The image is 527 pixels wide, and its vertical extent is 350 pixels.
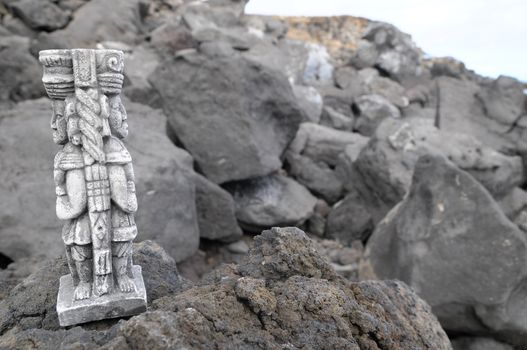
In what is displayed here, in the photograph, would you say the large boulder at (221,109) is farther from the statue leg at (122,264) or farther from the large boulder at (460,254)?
the statue leg at (122,264)

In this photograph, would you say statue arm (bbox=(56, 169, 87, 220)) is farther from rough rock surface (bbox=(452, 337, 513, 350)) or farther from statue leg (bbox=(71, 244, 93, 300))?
rough rock surface (bbox=(452, 337, 513, 350))

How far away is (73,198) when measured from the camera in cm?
295

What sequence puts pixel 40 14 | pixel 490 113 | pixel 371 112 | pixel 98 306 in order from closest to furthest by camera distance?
pixel 98 306
pixel 490 113
pixel 40 14
pixel 371 112

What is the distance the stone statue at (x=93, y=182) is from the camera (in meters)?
2.85

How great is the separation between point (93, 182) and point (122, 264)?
60cm

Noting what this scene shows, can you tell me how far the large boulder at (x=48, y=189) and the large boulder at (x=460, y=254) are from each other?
2.86 m

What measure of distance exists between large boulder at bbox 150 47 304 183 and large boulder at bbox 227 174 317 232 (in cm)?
54

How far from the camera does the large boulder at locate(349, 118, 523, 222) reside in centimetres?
788

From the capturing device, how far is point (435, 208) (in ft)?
18.3

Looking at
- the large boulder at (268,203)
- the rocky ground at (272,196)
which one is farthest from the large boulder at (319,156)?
the large boulder at (268,203)

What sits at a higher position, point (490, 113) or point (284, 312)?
point (284, 312)

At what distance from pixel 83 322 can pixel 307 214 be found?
591 cm

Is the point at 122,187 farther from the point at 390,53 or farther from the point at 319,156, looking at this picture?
the point at 390,53

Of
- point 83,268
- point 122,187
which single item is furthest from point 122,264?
point 122,187
